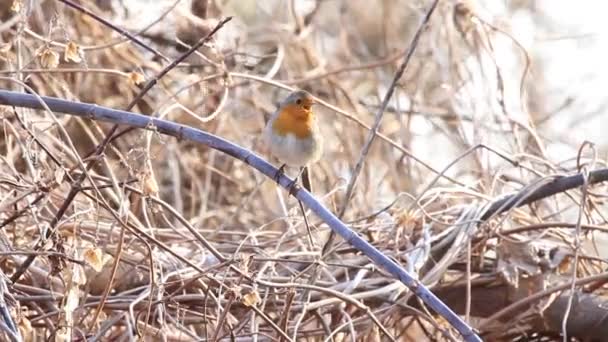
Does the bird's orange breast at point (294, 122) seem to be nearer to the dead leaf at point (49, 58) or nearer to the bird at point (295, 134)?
the bird at point (295, 134)

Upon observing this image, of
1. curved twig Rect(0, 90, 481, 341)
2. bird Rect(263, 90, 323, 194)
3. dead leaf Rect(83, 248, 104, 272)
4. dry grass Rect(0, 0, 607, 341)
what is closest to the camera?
curved twig Rect(0, 90, 481, 341)

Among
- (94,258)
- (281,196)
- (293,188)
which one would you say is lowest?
(94,258)

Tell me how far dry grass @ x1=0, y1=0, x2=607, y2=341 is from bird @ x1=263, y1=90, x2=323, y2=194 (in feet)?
0.37

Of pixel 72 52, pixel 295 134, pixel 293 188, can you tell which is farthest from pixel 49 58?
pixel 295 134

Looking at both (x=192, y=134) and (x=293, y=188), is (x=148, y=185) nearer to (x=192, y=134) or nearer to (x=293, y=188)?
(x=192, y=134)

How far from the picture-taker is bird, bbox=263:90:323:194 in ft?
10.4

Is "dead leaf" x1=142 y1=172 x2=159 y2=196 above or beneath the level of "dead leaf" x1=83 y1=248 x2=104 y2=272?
above

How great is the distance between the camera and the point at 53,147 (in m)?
3.51

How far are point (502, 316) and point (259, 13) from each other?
2973mm

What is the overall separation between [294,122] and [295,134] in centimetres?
5

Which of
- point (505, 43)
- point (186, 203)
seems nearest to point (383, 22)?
point (505, 43)

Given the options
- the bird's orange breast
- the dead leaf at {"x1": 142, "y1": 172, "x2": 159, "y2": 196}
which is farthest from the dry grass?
the bird's orange breast

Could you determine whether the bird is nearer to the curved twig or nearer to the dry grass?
the dry grass

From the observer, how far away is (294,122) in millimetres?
3211
